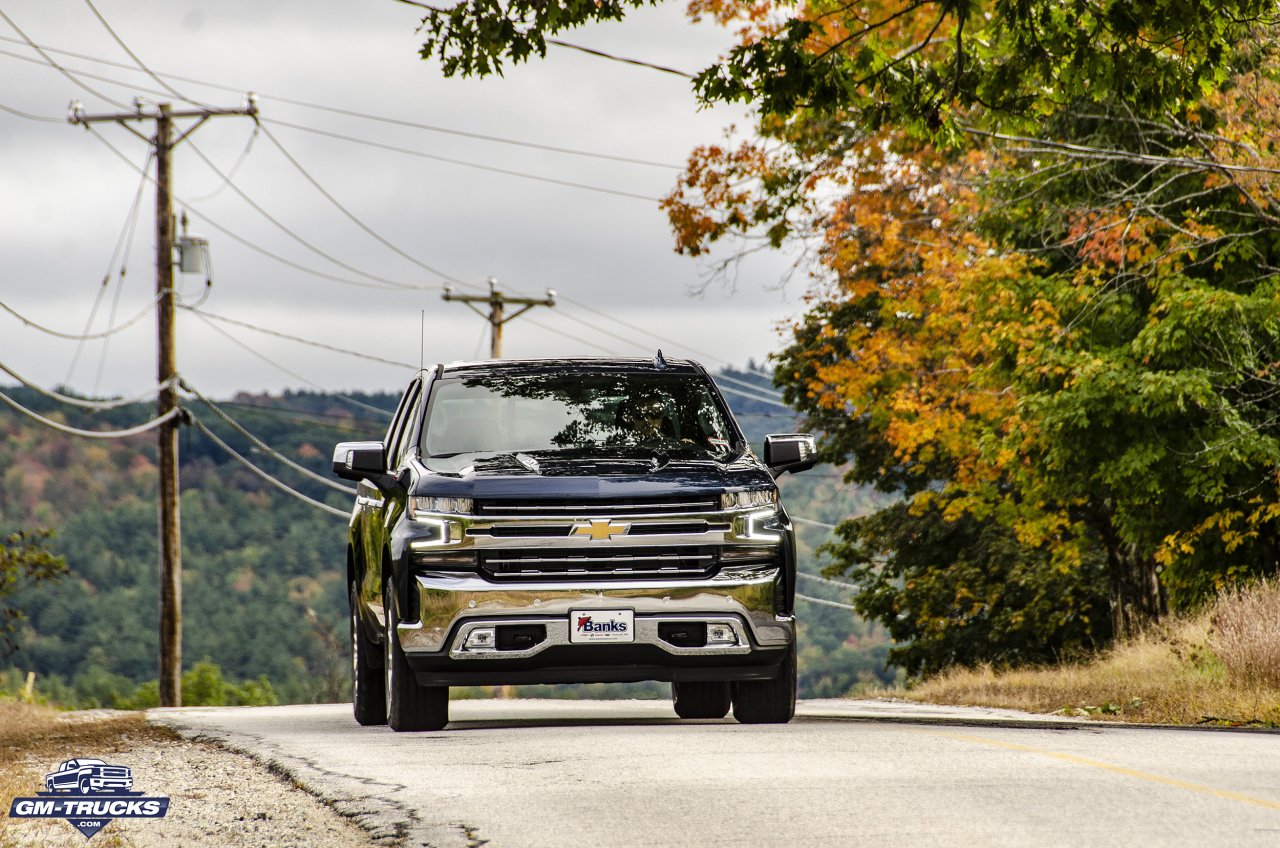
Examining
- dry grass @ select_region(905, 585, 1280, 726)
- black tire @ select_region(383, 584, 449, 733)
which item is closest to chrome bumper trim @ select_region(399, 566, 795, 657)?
black tire @ select_region(383, 584, 449, 733)

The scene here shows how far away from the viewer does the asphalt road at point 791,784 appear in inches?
282

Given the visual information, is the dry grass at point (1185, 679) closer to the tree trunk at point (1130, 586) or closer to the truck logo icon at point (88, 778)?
the tree trunk at point (1130, 586)

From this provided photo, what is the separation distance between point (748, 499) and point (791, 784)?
8.14 feet

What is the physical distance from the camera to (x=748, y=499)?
10.6 metres

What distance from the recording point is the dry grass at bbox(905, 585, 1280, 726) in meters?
14.7

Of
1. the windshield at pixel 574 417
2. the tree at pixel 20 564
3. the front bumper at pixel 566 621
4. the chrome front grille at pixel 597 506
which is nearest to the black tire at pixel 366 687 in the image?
the windshield at pixel 574 417

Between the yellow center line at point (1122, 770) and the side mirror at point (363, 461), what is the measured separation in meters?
3.92

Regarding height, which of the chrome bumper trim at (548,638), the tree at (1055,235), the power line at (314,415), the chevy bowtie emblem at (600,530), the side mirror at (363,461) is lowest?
the chrome bumper trim at (548,638)

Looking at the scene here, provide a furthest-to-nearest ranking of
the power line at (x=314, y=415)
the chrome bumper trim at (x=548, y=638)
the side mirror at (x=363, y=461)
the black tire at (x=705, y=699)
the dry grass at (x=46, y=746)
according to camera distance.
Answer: the power line at (x=314, y=415)
the black tire at (x=705, y=699)
the side mirror at (x=363, y=461)
the chrome bumper trim at (x=548, y=638)
the dry grass at (x=46, y=746)

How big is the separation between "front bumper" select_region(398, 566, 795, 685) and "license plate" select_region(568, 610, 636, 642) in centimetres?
3

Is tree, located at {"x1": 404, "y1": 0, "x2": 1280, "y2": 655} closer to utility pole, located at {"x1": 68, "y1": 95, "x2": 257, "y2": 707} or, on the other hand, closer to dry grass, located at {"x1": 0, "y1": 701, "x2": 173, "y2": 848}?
dry grass, located at {"x1": 0, "y1": 701, "x2": 173, "y2": 848}

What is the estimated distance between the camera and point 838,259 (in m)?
28.4

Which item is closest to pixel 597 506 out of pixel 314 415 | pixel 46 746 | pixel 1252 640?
pixel 46 746

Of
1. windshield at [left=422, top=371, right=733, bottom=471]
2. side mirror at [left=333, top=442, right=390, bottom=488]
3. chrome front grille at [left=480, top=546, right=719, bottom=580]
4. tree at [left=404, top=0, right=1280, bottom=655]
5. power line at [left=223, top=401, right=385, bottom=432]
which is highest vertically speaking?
power line at [left=223, top=401, right=385, bottom=432]
